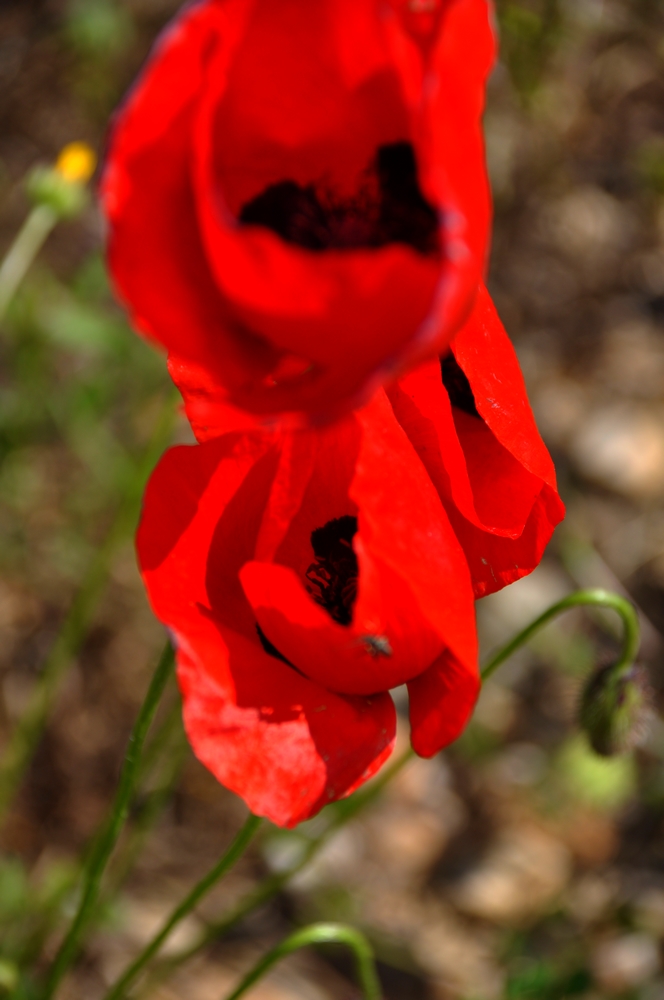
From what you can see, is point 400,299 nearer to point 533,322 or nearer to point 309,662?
point 309,662

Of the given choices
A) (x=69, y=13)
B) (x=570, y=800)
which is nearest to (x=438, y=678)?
(x=570, y=800)

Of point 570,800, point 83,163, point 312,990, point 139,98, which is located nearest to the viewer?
point 139,98

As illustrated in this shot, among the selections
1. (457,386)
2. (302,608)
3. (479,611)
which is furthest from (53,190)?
(479,611)

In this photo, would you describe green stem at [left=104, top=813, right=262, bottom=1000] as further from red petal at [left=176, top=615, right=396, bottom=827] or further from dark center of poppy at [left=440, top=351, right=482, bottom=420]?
dark center of poppy at [left=440, top=351, right=482, bottom=420]

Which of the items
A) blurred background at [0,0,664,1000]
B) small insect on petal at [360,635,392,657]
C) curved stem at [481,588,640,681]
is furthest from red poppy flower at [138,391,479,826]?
blurred background at [0,0,664,1000]

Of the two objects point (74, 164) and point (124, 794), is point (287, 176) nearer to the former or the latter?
point (124, 794)
